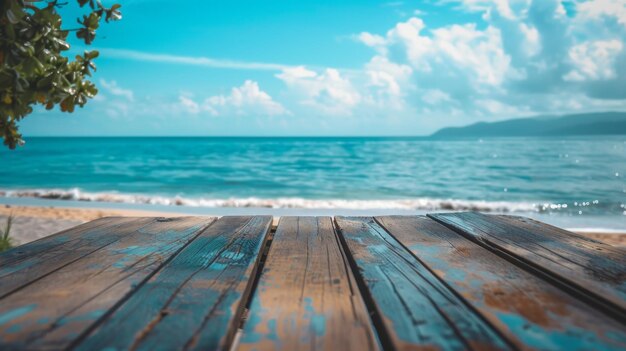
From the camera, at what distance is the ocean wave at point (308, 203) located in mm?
12500

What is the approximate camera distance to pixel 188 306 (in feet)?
3.02

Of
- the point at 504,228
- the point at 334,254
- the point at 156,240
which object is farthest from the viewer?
the point at 504,228

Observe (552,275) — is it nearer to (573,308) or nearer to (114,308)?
(573,308)

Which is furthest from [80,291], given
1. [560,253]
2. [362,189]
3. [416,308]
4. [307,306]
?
[362,189]

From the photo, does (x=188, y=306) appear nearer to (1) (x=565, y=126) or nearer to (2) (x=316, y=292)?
(2) (x=316, y=292)

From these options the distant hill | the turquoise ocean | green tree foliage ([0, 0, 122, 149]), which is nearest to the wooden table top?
green tree foliage ([0, 0, 122, 149])

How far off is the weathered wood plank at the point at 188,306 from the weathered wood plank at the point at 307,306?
0.18 feet

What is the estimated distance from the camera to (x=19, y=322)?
858 mm

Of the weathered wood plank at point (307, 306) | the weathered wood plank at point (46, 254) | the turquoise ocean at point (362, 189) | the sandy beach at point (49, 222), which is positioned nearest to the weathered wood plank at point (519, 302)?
the weathered wood plank at point (307, 306)

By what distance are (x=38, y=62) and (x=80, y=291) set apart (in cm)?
176

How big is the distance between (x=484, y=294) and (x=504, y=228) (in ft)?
2.93

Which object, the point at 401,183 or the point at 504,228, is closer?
the point at 504,228

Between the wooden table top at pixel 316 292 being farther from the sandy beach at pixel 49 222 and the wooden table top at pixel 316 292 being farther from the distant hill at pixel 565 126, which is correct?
the distant hill at pixel 565 126

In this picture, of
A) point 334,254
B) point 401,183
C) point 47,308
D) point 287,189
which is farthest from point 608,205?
point 47,308
